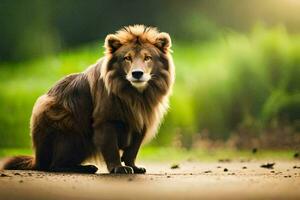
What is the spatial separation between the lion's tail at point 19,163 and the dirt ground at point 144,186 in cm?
33

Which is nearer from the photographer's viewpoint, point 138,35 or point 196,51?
point 138,35

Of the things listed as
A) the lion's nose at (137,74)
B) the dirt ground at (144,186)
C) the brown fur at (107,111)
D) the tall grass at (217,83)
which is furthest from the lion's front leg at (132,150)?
the tall grass at (217,83)

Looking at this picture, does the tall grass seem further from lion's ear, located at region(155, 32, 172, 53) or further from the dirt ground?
the dirt ground

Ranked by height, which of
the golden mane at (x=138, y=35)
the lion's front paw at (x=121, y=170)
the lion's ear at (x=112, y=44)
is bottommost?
the lion's front paw at (x=121, y=170)

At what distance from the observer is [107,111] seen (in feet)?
15.8

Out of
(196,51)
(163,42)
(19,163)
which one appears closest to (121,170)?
(19,163)

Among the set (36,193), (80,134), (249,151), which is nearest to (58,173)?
(80,134)

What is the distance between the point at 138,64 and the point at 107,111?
446 mm

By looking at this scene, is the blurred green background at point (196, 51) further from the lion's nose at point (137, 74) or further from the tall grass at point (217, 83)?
the lion's nose at point (137, 74)

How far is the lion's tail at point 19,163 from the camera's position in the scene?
5.07 m

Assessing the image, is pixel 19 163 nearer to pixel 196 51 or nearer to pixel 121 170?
pixel 121 170

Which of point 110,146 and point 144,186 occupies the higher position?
point 110,146

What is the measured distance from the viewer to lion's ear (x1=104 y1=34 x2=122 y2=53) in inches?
198

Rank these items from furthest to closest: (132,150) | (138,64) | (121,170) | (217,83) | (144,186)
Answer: (217,83) → (132,150) → (138,64) → (121,170) → (144,186)
